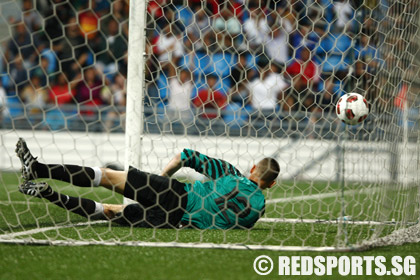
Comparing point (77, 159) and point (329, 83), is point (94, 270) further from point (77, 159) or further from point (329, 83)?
point (77, 159)

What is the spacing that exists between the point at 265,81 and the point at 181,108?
114 cm

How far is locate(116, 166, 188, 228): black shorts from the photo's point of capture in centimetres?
400

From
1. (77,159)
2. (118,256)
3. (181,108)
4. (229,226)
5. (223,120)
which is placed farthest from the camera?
(77,159)

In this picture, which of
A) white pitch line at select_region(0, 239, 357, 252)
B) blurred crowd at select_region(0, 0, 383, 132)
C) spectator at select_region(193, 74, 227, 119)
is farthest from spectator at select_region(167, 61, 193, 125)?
white pitch line at select_region(0, 239, 357, 252)

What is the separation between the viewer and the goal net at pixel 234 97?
157 inches

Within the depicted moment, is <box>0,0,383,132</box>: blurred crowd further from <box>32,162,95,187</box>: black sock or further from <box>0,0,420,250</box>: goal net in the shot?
<box>32,162,95,187</box>: black sock

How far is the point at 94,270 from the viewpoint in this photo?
2.72 m

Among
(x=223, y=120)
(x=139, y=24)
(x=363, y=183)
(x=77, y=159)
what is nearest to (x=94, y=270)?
(x=139, y=24)

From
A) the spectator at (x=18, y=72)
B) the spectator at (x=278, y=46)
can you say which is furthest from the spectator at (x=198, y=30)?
the spectator at (x=18, y=72)

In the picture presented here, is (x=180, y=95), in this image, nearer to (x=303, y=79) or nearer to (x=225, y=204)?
(x=303, y=79)

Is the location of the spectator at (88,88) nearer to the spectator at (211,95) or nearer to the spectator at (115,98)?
the spectator at (115,98)

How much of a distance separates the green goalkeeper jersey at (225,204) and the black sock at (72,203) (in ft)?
2.11

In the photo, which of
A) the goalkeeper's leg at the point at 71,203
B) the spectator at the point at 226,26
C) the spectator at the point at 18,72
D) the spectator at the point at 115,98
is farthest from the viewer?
the spectator at the point at 115,98

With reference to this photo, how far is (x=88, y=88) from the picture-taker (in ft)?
23.8
